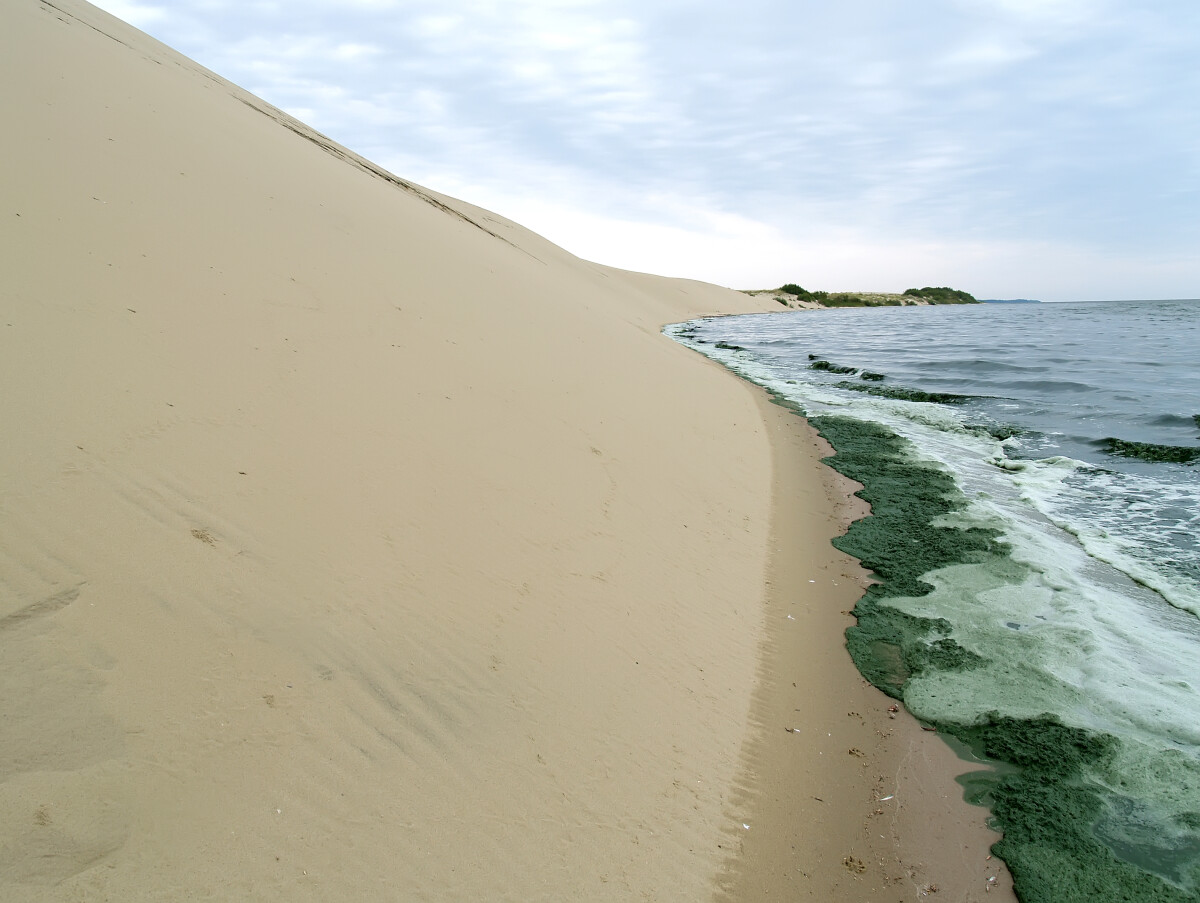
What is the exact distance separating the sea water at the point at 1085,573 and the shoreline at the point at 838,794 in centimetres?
33

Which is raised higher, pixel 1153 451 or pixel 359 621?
pixel 1153 451

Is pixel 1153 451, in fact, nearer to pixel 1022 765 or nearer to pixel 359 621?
pixel 1022 765

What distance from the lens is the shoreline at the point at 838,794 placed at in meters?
2.21

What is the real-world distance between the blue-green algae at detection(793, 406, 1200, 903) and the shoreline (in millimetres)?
85

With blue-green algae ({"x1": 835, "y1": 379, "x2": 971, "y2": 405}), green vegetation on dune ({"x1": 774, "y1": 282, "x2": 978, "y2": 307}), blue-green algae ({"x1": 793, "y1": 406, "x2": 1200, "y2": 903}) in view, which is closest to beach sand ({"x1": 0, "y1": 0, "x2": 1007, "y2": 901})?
blue-green algae ({"x1": 793, "y1": 406, "x2": 1200, "y2": 903})

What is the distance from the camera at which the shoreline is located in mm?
2207

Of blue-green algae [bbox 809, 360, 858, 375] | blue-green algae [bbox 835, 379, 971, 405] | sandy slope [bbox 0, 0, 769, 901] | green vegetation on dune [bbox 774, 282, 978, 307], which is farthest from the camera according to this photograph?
green vegetation on dune [bbox 774, 282, 978, 307]

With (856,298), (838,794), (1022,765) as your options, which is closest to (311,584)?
(838,794)

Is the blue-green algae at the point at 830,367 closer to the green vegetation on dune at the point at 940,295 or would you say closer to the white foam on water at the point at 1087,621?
the white foam on water at the point at 1087,621

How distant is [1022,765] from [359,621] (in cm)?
268

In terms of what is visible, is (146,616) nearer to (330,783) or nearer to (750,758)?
(330,783)

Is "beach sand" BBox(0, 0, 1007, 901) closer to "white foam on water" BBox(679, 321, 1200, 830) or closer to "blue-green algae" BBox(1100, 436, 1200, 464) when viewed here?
"white foam on water" BBox(679, 321, 1200, 830)

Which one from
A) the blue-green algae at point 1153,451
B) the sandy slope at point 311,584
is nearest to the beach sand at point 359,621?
the sandy slope at point 311,584

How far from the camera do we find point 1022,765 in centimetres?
272
